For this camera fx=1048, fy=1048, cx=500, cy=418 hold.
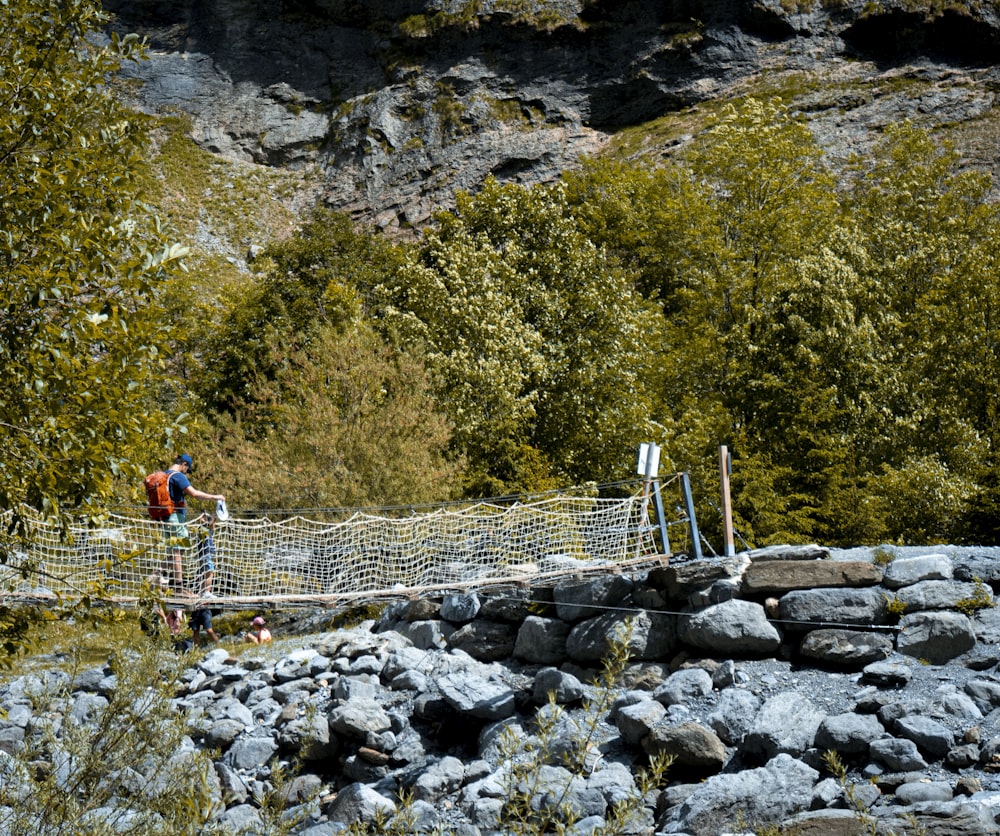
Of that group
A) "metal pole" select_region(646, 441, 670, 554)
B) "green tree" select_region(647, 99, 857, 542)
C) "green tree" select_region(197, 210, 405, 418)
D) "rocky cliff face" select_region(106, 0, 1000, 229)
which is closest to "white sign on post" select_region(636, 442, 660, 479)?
"metal pole" select_region(646, 441, 670, 554)

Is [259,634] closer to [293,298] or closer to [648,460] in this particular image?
[648,460]

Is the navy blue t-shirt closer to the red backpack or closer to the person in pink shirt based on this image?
the red backpack

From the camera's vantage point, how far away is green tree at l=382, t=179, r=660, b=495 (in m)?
19.5

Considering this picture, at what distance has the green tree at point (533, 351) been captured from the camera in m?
19.5

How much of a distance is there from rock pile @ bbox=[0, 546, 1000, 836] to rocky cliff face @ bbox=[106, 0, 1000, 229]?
33626 mm

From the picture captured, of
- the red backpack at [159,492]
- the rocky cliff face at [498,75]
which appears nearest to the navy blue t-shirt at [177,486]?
the red backpack at [159,492]

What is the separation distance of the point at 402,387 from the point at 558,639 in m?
7.20

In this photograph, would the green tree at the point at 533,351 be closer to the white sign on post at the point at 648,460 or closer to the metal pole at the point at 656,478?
the metal pole at the point at 656,478

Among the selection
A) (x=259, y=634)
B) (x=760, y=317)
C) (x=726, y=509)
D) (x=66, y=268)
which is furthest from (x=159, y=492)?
(x=760, y=317)

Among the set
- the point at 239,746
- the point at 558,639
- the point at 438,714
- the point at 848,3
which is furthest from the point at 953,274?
the point at 848,3

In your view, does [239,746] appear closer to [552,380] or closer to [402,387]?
[402,387]

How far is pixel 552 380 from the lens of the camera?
2170 centimetres

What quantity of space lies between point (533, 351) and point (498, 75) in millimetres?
31529

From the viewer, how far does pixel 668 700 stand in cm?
916
